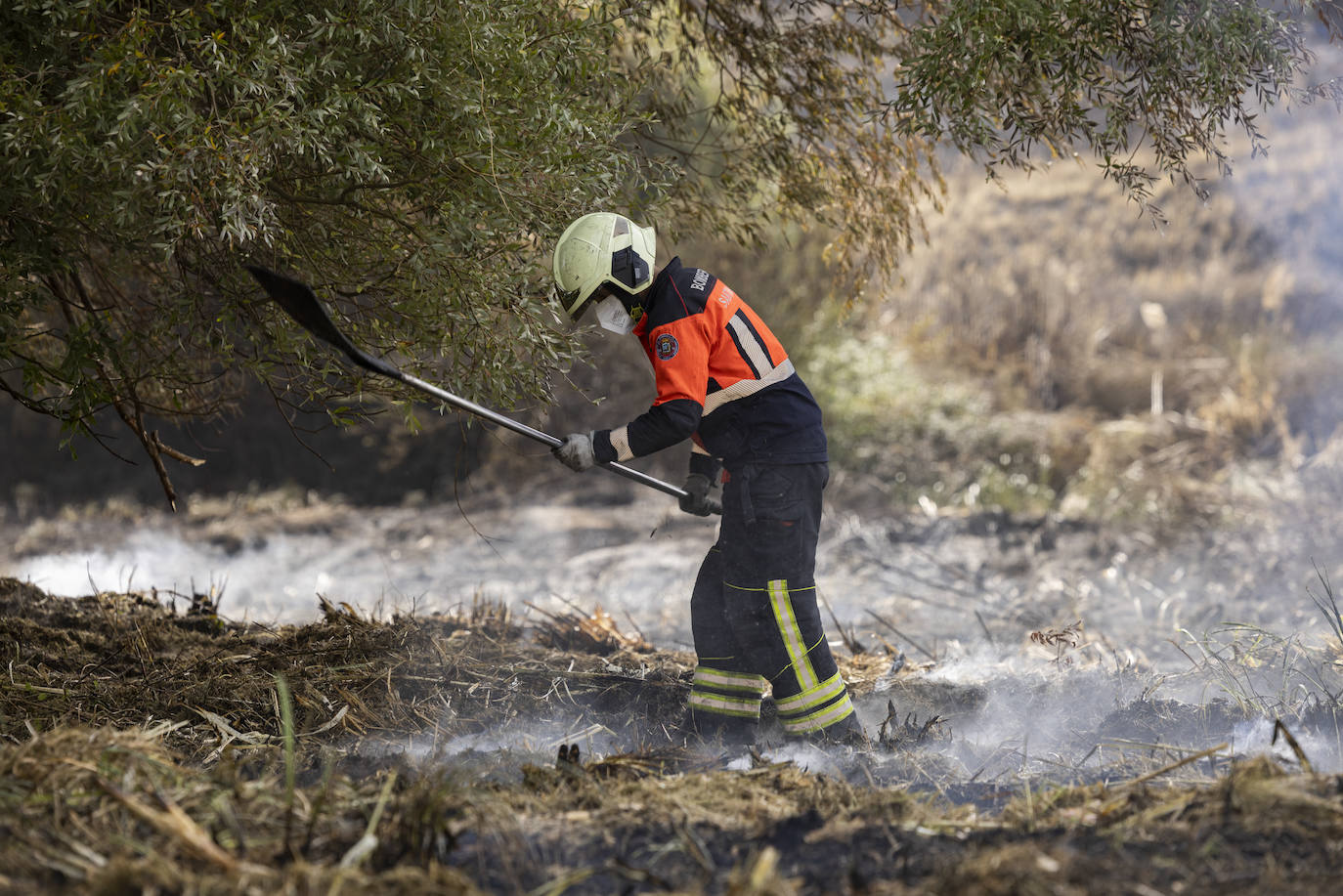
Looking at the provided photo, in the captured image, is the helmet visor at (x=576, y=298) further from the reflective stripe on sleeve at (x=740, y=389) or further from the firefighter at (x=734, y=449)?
the reflective stripe on sleeve at (x=740, y=389)

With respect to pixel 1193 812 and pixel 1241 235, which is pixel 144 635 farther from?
pixel 1241 235

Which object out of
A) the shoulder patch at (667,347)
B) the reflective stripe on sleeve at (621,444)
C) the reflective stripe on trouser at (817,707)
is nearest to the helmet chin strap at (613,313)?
the shoulder patch at (667,347)

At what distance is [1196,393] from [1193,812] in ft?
28.8

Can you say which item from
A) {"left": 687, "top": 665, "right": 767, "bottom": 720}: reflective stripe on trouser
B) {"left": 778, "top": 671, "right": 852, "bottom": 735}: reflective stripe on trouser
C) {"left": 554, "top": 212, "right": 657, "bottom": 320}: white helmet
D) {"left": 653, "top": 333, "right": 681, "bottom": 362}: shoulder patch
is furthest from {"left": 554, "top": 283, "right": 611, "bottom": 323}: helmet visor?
{"left": 778, "top": 671, "right": 852, "bottom": 735}: reflective stripe on trouser

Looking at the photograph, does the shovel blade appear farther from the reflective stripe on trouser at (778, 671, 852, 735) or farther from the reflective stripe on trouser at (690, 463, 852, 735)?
the reflective stripe on trouser at (778, 671, 852, 735)

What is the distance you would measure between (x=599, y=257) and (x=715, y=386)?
0.65 meters

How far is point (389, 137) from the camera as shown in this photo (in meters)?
3.77

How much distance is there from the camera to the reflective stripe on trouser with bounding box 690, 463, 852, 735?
3.83 m

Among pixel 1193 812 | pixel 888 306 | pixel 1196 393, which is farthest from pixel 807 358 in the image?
pixel 1193 812

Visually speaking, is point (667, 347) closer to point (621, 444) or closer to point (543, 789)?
point (621, 444)

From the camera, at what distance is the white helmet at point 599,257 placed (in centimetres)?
369

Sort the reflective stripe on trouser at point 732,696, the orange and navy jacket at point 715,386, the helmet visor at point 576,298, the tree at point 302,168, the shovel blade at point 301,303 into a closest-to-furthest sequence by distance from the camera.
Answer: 1. the tree at point 302,168
2. the shovel blade at point 301,303
3. the orange and navy jacket at point 715,386
4. the helmet visor at point 576,298
5. the reflective stripe on trouser at point 732,696

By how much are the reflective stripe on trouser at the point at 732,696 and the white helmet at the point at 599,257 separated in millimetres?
1558

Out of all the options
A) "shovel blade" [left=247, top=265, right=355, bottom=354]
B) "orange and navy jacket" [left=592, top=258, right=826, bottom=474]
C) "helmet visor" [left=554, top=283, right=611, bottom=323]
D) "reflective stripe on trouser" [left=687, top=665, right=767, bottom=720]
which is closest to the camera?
"shovel blade" [left=247, top=265, right=355, bottom=354]
